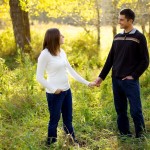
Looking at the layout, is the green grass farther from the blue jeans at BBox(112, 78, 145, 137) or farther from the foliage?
the foliage

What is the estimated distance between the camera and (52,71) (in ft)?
13.9

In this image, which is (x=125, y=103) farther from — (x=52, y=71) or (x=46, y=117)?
(x=46, y=117)

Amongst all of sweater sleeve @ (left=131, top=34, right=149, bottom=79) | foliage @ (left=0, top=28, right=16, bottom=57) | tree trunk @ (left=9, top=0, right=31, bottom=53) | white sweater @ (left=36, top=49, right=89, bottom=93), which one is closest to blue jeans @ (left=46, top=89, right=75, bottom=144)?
white sweater @ (left=36, top=49, right=89, bottom=93)

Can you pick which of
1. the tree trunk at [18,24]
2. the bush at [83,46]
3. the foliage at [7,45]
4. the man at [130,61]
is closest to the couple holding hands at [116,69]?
the man at [130,61]

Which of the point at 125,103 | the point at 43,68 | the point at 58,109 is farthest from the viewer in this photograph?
the point at 125,103

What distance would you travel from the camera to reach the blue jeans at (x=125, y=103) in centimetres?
446

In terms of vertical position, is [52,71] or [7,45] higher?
[52,71]

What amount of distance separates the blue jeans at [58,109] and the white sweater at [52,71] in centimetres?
12

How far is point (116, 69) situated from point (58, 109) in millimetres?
1046

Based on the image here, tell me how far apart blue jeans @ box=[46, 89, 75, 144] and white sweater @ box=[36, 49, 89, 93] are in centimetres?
12

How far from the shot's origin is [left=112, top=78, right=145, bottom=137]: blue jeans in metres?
4.46

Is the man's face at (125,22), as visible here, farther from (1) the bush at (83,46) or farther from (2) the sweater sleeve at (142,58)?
(1) the bush at (83,46)

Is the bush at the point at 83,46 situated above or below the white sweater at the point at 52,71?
below

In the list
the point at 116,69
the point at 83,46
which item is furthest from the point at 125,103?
the point at 83,46
